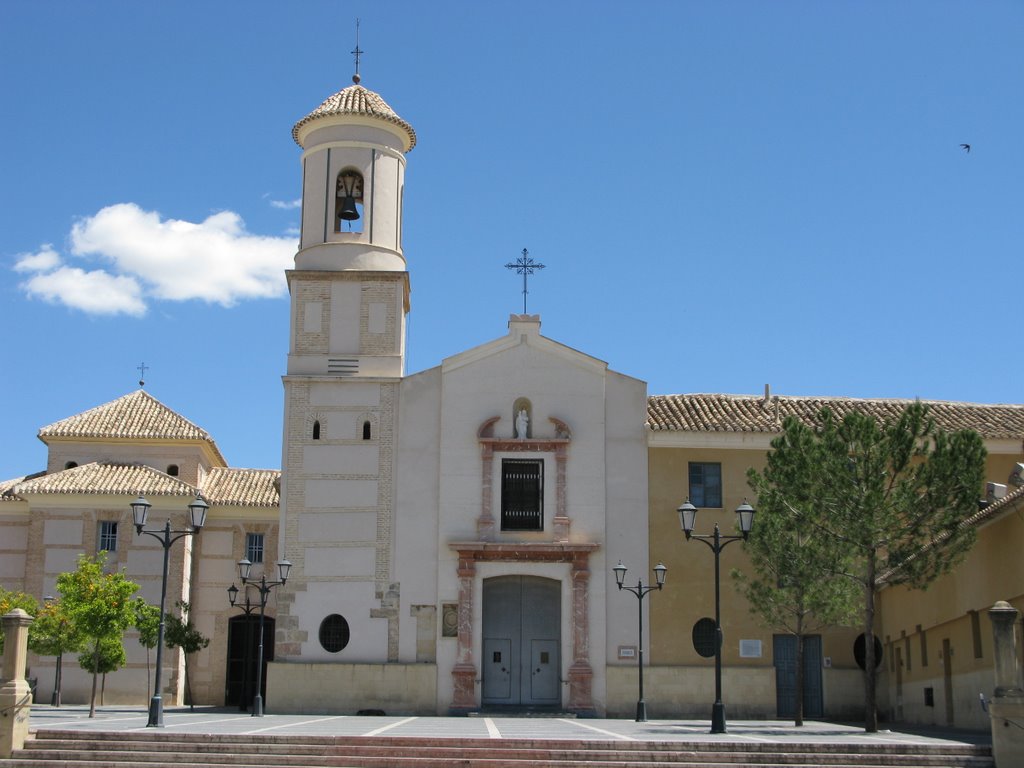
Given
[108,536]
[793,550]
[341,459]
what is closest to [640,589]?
[793,550]

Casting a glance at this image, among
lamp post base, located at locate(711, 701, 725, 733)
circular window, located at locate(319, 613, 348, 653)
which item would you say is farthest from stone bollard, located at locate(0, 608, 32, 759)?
circular window, located at locate(319, 613, 348, 653)

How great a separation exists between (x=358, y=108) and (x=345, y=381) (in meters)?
8.06

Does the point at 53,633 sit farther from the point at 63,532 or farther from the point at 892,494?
the point at 892,494

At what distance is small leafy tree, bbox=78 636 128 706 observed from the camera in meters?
32.8

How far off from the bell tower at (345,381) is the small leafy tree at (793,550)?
1011 cm

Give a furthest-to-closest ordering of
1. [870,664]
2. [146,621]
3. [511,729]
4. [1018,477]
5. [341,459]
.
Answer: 1. [146,621]
2. [341,459]
3. [1018,477]
4. [870,664]
5. [511,729]

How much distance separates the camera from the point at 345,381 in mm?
35562

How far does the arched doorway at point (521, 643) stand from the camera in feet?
112

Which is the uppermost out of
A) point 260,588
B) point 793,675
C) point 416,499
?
point 416,499

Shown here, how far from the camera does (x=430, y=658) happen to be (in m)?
34.0

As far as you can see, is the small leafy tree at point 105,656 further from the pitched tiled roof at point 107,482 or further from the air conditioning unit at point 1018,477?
the air conditioning unit at point 1018,477

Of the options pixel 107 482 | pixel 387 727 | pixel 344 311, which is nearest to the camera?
pixel 387 727

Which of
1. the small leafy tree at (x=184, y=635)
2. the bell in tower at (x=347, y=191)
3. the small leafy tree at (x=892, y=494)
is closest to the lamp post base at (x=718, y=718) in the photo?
the small leafy tree at (x=892, y=494)

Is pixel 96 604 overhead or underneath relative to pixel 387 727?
overhead
